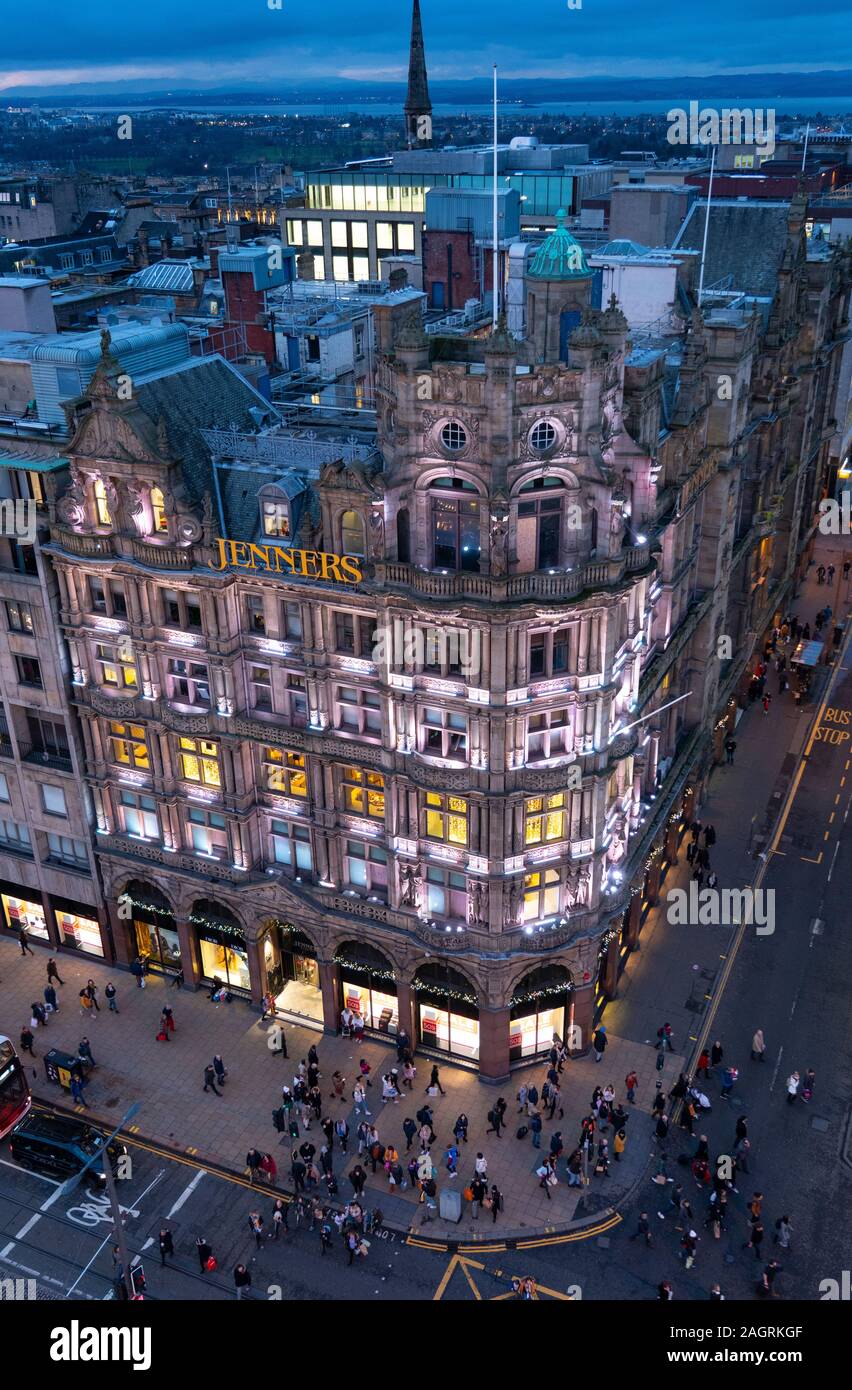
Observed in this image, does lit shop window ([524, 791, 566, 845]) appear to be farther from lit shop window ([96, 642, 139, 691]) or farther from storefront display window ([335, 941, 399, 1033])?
lit shop window ([96, 642, 139, 691])

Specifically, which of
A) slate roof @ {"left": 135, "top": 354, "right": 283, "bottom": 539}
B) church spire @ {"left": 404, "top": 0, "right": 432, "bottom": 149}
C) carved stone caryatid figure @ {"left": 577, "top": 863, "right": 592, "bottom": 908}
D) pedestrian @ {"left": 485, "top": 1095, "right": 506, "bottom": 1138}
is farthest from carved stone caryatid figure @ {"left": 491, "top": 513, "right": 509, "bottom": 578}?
church spire @ {"left": 404, "top": 0, "right": 432, "bottom": 149}

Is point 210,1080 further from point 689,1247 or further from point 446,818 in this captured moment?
point 689,1247

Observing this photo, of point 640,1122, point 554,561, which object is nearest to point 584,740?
point 554,561

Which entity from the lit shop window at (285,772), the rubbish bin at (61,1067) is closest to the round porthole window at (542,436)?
the lit shop window at (285,772)

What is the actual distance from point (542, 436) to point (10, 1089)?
39.6 m

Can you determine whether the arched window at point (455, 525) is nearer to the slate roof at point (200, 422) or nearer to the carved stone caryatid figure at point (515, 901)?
the slate roof at point (200, 422)

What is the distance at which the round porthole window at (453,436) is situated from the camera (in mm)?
48094

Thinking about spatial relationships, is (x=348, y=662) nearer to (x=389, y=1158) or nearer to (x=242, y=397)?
(x=242, y=397)

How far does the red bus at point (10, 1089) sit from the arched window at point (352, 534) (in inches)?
1113

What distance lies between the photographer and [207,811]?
6194 centimetres

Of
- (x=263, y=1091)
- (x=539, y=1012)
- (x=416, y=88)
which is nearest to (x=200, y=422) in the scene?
(x=263, y=1091)

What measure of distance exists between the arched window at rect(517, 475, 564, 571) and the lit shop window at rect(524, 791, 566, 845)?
11401 millimetres

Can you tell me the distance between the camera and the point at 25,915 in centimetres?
7088

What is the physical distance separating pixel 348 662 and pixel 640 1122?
87.4ft
